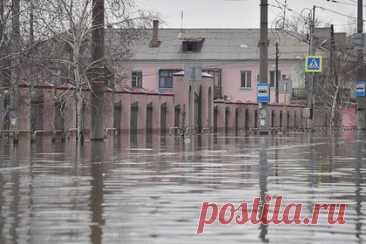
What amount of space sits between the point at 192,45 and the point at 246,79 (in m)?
6.27

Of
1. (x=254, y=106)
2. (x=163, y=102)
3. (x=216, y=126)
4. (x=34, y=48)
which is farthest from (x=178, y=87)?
(x=34, y=48)

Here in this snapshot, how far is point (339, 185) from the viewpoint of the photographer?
18.5m

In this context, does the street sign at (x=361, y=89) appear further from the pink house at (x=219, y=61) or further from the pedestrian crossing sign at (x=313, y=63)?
the pink house at (x=219, y=61)

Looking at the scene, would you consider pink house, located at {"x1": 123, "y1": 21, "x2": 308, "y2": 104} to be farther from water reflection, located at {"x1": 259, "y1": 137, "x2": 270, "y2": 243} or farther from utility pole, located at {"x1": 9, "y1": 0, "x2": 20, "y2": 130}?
water reflection, located at {"x1": 259, "y1": 137, "x2": 270, "y2": 243}

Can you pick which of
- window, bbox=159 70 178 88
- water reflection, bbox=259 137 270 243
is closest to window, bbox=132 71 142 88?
window, bbox=159 70 178 88

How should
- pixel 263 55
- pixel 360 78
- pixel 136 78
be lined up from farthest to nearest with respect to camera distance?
pixel 136 78 → pixel 360 78 → pixel 263 55

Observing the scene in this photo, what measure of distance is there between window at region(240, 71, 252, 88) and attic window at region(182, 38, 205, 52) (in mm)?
5015

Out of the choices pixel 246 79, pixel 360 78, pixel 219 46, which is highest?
pixel 219 46

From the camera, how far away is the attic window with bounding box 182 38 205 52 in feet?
350

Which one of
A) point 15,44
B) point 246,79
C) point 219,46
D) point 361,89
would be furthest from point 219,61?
point 15,44

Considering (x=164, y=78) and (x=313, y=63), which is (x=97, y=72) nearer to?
(x=313, y=63)

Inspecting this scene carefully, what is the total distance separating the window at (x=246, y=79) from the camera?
107 meters

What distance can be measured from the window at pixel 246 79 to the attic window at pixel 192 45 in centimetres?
501

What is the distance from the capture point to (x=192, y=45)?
107125mm
